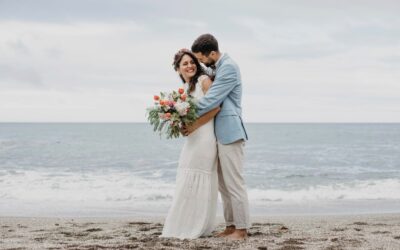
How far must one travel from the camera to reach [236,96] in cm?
538

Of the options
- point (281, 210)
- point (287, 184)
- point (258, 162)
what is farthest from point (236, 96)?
point (258, 162)

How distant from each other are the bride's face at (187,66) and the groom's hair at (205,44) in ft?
0.35

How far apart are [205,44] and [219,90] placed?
1.48ft

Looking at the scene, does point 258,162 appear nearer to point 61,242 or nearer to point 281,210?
point 281,210

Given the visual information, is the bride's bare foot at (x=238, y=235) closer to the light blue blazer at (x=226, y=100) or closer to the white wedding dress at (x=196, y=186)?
the white wedding dress at (x=196, y=186)

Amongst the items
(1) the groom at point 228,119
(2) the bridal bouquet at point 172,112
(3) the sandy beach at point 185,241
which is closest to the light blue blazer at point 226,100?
(1) the groom at point 228,119

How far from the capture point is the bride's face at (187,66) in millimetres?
5363

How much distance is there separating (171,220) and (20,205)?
6116 mm

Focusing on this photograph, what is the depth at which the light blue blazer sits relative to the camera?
17.1 ft

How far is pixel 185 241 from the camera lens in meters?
5.31

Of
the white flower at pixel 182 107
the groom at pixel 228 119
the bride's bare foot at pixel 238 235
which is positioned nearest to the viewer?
the white flower at pixel 182 107

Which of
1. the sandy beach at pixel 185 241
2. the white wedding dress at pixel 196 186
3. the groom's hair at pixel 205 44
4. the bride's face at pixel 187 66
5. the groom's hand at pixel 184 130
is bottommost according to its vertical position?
the sandy beach at pixel 185 241

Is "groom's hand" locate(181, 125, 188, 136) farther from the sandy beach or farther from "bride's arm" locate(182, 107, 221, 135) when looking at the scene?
the sandy beach

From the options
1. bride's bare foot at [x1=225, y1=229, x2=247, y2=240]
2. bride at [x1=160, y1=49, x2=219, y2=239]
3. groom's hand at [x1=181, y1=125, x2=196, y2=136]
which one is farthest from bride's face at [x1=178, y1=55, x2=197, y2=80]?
bride's bare foot at [x1=225, y1=229, x2=247, y2=240]
